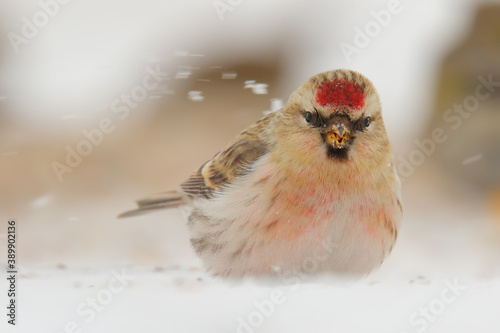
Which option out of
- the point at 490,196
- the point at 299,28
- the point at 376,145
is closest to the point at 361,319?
the point at 376,145

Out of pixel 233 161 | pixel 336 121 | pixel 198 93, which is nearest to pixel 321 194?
pixel 336 121

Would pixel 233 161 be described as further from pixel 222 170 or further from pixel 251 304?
pixel 251 304

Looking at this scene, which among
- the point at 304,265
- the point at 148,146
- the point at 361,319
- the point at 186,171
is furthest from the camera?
the point at 148,146

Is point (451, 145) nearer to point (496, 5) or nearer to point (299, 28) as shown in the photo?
Result: point (496, 5)

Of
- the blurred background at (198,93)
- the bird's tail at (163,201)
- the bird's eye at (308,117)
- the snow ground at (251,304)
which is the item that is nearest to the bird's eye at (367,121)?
the bird's eye at (308,117)

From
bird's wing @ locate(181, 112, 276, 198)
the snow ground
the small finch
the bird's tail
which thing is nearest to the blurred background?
the bird's tail

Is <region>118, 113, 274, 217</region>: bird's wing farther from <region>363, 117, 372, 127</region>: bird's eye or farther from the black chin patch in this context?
<region>363, 117, 372, 127</region>: bird's eye

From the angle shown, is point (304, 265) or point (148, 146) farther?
point (148, 146)
